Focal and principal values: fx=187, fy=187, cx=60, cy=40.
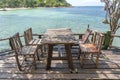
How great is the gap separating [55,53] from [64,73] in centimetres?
167

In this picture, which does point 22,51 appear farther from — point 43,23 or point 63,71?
point 43,23

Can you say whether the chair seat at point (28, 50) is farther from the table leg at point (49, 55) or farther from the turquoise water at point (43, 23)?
the turquoise water at point (43, 23)

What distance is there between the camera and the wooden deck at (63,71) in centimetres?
435

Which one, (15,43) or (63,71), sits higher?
(15,43)

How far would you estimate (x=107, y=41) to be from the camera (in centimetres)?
663

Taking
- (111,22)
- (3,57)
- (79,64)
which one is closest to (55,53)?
(79,64)

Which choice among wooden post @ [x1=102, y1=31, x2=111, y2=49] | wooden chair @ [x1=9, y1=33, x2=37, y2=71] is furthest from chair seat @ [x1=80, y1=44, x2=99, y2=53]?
wooden post @ [x1=102, y1=31, x2=111, y2=49]

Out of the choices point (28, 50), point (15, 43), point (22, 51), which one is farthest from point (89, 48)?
point (15, 43)

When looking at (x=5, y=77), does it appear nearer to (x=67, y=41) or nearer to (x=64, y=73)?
(x=64, y=73)

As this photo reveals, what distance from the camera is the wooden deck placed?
14.3 feet

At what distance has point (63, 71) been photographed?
15.3 ft

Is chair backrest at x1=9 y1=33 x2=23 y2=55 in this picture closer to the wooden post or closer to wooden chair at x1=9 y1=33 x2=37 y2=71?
wooden chair at x1=9 y1=33 x2=37 y2=71

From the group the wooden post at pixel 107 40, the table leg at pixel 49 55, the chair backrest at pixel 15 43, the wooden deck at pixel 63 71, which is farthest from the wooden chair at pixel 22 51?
the wooden post at pixel 107 40

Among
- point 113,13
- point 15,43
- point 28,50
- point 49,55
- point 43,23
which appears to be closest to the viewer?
point 49,55
